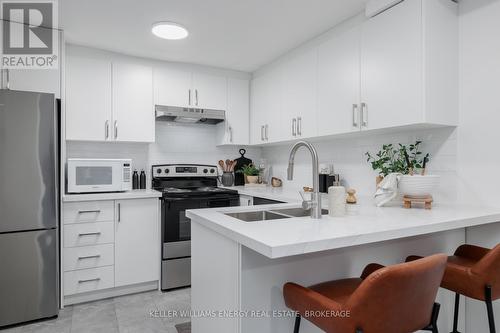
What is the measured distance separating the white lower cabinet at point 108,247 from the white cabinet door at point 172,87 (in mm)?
1066

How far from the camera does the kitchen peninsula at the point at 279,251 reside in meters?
1.19

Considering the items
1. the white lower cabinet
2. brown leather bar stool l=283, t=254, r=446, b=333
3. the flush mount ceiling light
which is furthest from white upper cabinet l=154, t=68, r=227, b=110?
brown leather bar stool l=283, t=254, r=446, b=333

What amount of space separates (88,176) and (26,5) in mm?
1348

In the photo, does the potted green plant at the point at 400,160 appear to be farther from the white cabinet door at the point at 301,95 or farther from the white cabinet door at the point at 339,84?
the white cabinet door at the point at 301,95

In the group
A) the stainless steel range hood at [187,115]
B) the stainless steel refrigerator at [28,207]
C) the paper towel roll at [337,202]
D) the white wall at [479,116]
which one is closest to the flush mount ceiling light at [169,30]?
the stainless steel range hood at [187,115]

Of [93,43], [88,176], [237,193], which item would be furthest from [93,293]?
[93,43]

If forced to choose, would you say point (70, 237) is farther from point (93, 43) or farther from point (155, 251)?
point (93, 43)

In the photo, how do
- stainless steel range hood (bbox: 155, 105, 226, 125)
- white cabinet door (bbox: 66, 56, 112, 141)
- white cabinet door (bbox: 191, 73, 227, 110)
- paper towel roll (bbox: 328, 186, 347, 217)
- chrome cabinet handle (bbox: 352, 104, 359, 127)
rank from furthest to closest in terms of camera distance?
white cabinet door (bbox: 191, 73, 227, 110) < stainless steel range hood (bbox: 155, 105, 226, 125) < white cabinet door (bbox: 66, 56, 112, 141) < chrome cabinet handle (bbox: 352, 104, 359, 127) < paper towel roll (bbox: 328, 186, 347, 217)

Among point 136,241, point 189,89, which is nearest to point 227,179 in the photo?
point 189,89

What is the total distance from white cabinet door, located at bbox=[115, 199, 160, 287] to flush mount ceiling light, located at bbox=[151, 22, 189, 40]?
144cm

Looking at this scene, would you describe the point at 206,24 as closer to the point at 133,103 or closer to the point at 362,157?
the point at 133,103

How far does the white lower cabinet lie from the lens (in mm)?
2621

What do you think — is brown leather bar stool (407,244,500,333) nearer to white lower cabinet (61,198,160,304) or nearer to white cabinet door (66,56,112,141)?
white lower cabinet (61,198,160,304)

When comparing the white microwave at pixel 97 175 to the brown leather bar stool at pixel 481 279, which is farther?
the white microwave at pixel 97 175
